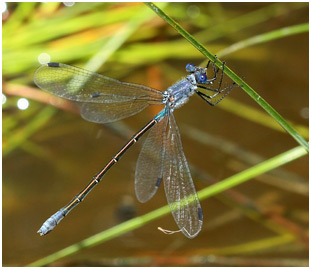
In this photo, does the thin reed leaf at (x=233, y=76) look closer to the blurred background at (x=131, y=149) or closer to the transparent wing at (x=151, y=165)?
the transparent wing at (x=151, y=165)

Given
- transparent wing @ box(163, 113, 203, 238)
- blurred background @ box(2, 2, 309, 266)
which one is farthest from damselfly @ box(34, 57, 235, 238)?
blurred background @ box(2, 2, 309, 266)

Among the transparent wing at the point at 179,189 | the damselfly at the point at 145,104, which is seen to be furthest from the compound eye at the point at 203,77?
the transparent wing at the point at 179,189

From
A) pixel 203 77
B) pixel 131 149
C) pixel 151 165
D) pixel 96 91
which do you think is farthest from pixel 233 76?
pixel 131 149

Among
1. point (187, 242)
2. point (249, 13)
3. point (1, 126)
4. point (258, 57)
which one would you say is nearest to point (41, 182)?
point (1, 126)

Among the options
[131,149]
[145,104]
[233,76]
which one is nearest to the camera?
[233,76]

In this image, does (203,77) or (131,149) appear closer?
(203,77)

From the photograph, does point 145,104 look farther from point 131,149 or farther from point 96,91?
point 131,149

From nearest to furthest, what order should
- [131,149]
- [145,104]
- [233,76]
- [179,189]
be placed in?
[233,76], [179,189], [145,104], [131,149]
